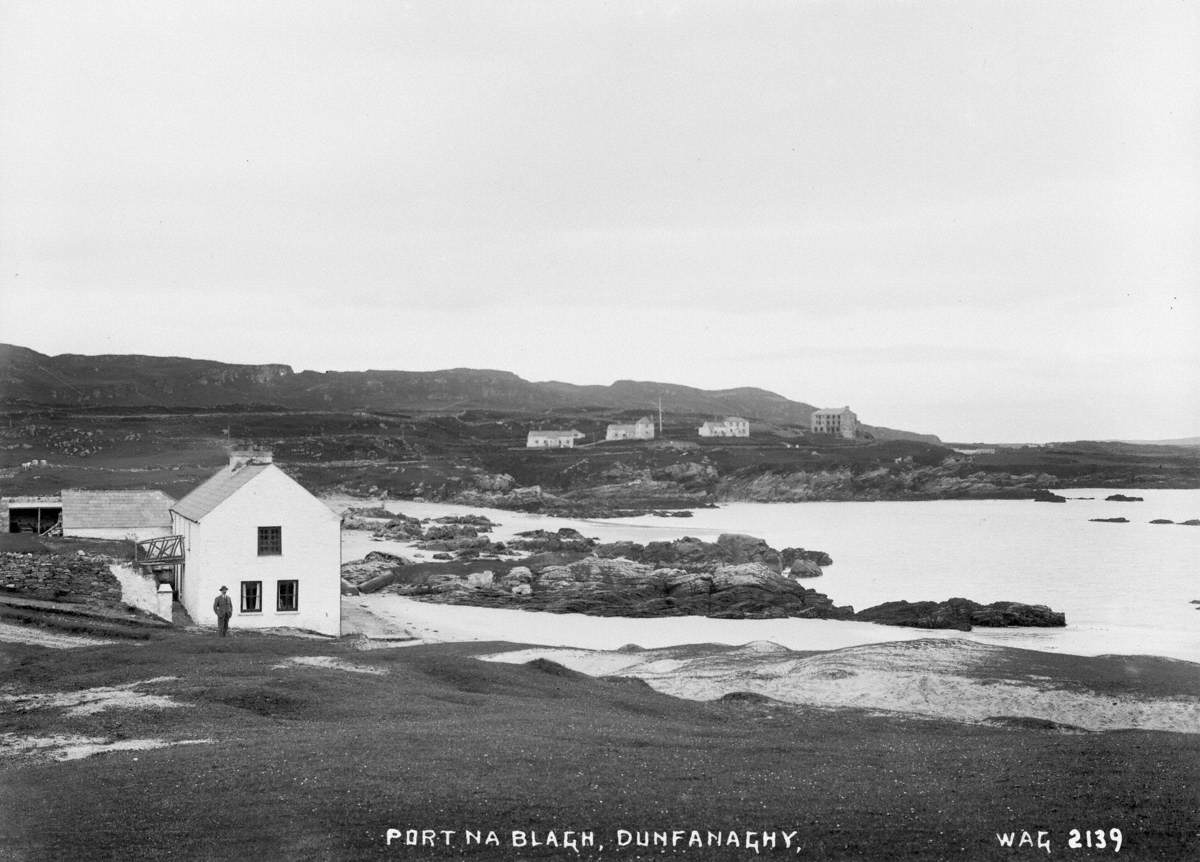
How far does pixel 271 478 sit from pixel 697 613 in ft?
82.9

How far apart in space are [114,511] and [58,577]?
15.3 metres

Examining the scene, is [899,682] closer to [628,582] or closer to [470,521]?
[628,582]

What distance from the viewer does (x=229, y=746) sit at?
774 inches

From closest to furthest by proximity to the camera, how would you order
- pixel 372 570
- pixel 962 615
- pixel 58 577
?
pixel 58 577 < pixel 962 615 < pixel 372 570

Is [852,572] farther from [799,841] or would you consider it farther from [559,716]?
[799,841]

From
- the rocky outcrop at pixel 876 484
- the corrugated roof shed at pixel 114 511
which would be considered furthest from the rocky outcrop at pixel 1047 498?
the corrugated roof shed at pixel 114 511

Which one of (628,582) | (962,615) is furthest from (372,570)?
(962,615)

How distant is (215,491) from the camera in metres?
46.4

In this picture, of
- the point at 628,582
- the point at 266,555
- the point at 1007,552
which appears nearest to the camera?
the point at 266,555

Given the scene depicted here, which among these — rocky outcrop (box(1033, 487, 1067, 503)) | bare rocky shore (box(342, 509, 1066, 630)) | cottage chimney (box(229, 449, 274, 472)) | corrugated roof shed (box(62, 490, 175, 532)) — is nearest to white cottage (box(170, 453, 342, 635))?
cottage chimney (box(229, 449, 274, 472))

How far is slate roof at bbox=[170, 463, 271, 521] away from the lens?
144ft

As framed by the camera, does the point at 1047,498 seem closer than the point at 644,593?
No

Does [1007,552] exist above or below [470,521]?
below

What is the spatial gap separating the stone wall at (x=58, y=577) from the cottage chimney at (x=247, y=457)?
7267mm
